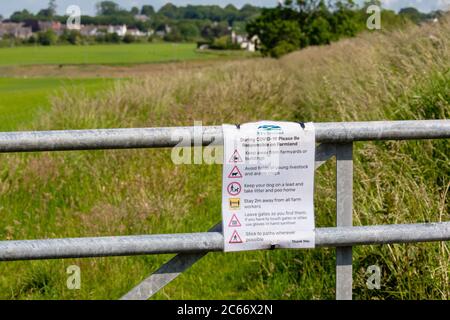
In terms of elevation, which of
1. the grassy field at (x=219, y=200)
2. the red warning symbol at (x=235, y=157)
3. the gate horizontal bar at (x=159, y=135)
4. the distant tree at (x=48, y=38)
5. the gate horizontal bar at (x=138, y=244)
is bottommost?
the grassy field at (x=219, y=200)

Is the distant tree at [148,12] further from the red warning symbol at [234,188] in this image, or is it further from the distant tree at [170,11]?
the red warning symbol at [234,188]

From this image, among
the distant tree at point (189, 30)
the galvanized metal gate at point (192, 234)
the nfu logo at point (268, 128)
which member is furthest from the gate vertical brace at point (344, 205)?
the distant tree at point (189, 30)

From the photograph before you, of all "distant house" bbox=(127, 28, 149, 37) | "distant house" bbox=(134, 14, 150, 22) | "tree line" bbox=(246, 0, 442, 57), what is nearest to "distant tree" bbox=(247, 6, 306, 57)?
"tree line" bbox=(246, 0, 442, 57)

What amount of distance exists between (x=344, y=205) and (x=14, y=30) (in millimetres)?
80655

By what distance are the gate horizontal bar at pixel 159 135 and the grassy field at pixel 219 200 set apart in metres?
1.09

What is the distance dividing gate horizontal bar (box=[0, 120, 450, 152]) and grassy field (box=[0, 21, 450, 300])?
1091mm

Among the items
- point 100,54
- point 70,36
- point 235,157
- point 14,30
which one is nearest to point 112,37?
point 70,36

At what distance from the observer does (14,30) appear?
261 ft

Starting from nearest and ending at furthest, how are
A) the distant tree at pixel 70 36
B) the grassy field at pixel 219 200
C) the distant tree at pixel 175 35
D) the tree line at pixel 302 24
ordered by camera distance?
1. the grassy field at pixel 219 200
2. the tree line at pixel 302 24
3. the distant tree at pixel 70 36
4. the distant tree at pixel 175 35

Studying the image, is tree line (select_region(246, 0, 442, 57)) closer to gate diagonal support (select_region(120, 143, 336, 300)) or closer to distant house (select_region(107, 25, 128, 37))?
distant house (select_region(107, 25, 128, 37))

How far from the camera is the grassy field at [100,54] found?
7369cm

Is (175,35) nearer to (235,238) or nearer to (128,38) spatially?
(128,38)

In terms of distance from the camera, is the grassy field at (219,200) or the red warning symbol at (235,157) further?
the grassy field at (219,200)

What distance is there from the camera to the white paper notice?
289 cm
